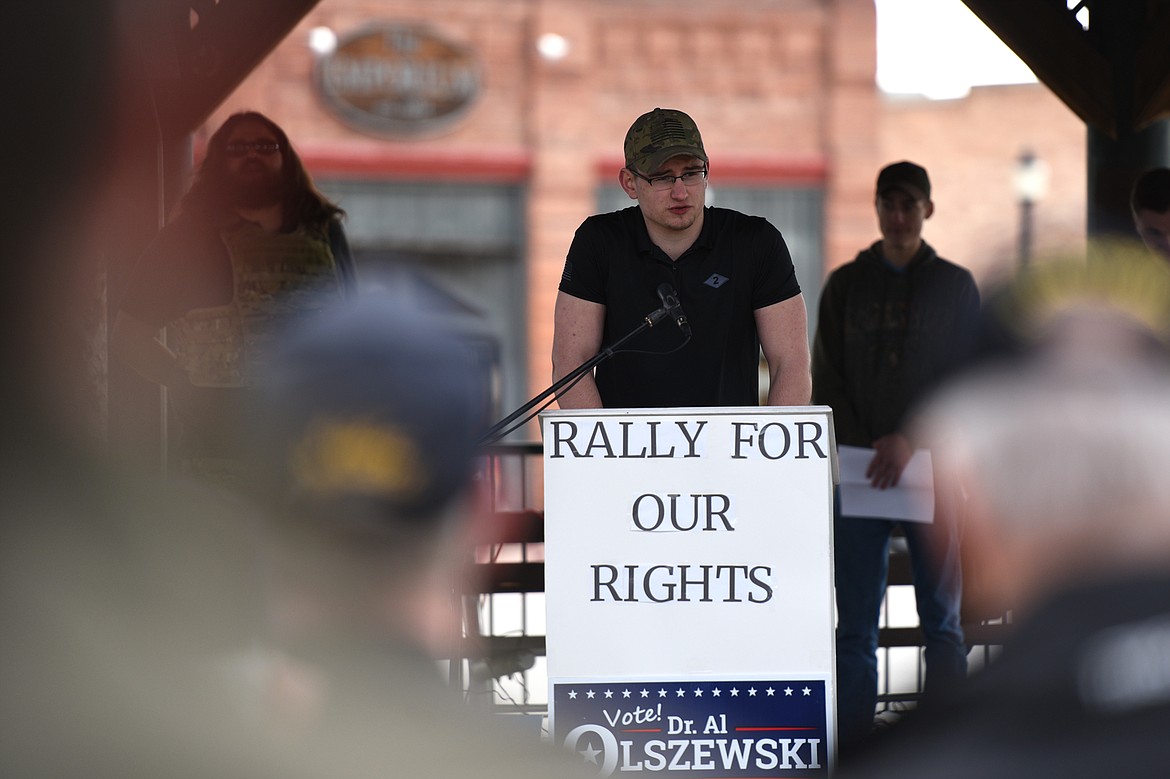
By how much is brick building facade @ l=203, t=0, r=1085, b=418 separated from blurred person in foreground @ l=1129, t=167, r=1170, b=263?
11.7m

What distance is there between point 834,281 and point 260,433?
12.3 ft

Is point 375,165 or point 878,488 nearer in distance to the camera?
point 878,488

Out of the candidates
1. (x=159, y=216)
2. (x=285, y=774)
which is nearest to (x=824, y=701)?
(x=285, y=774)

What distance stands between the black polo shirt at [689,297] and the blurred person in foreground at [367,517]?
1.62 m

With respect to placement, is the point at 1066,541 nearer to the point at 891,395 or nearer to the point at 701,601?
the point at 701,601

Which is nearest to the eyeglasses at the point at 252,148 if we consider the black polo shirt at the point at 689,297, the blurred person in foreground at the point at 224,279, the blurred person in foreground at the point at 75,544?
the blurred person in foreground at the point at 224,279

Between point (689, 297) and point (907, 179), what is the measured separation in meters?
1.60

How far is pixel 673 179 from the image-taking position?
3.44m

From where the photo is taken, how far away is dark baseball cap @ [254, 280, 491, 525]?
5.05 ft

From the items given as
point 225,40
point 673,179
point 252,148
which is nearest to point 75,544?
point 673,179

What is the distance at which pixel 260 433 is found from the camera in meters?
1.59

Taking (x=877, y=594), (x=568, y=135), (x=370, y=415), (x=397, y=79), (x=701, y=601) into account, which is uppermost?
(x=397, y=79)

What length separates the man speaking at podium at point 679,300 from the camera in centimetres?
346

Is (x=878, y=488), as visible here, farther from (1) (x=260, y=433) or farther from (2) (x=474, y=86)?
(2) (x=474, y=86)
